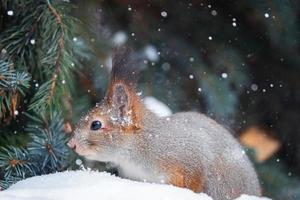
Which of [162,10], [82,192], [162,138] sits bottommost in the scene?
[82,192]

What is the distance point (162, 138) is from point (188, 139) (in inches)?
2.8

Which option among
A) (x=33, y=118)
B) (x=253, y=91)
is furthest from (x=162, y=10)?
(x=33, y=118)

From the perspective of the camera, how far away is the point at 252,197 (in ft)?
6.03

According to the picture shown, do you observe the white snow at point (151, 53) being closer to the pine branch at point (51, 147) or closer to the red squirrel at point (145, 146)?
the pine branch at point (51, 147)

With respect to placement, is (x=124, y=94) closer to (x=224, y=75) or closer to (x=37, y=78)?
(x=37, y=78)

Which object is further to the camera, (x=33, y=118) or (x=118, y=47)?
(x=33, y=118)

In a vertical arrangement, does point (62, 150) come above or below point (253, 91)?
below

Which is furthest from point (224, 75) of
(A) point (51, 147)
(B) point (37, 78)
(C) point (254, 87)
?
(A) point (51, 147)

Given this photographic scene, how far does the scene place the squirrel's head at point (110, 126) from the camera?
6.07 feet

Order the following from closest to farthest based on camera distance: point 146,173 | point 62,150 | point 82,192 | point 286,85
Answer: point 82,192, point 146,173, point 62,150, point 286,85

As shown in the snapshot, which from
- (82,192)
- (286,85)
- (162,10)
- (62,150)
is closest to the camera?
(82,192)

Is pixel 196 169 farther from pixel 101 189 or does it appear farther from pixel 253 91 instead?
pixel 253 91

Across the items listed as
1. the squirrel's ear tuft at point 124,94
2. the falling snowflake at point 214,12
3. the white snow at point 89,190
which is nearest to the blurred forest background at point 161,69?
the falling snowflake at point 214,12

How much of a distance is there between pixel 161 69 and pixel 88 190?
1.27 m
